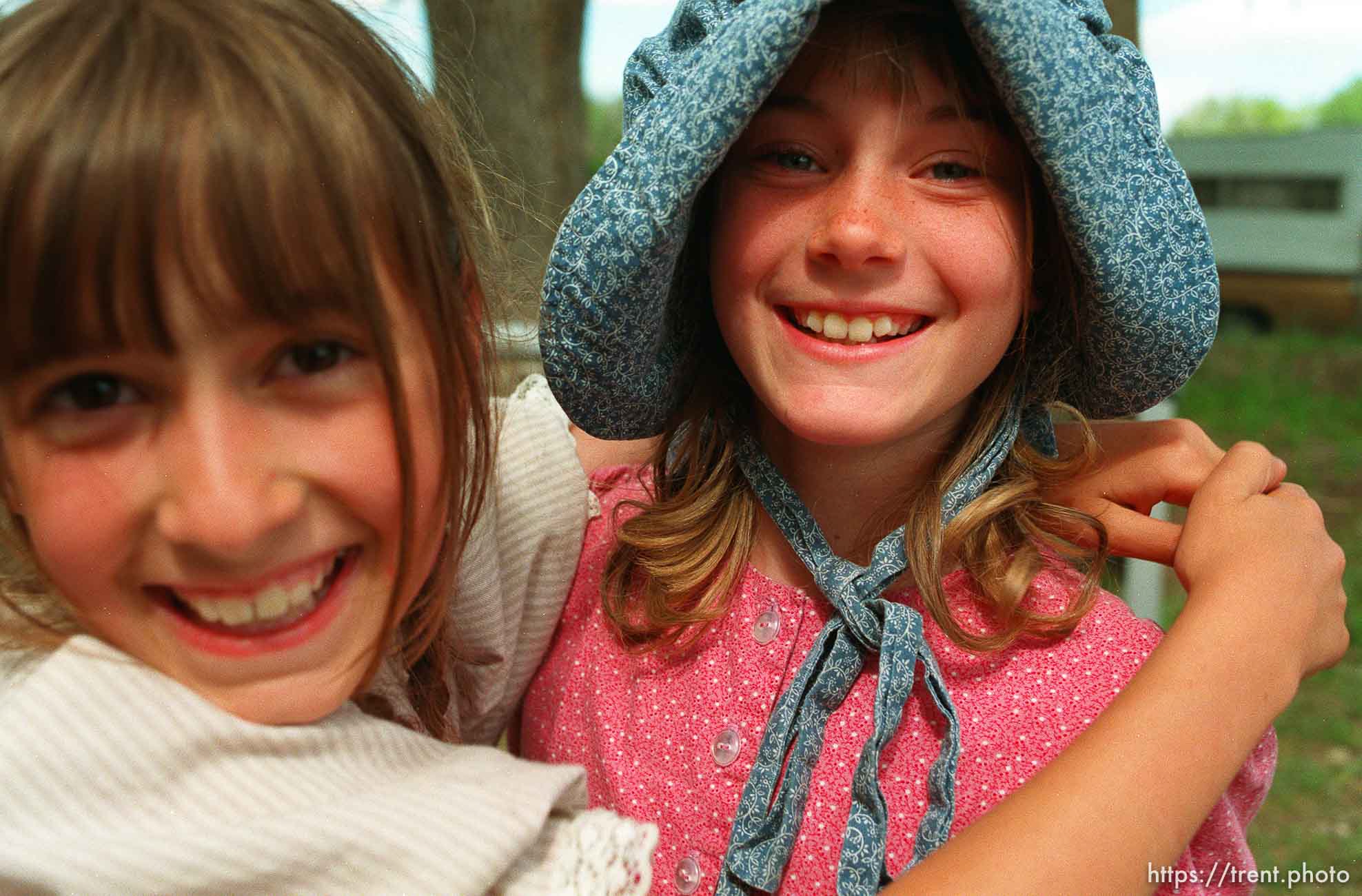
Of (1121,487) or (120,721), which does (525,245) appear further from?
(120,721)

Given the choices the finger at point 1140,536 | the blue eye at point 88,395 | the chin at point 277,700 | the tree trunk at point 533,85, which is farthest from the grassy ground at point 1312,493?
the tree trunk at point 533,85

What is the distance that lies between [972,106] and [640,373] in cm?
65

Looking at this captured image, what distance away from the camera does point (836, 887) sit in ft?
5.63

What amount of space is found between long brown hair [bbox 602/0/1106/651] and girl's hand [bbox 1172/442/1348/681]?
0.16 metres

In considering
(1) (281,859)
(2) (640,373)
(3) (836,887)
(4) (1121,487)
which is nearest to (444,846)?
(1) (281,859)

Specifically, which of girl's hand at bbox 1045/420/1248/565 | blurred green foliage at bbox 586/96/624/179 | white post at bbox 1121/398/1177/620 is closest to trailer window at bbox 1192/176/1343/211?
blurred green foliage at bbox 586/96/624/179

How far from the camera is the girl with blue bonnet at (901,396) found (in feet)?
5.55

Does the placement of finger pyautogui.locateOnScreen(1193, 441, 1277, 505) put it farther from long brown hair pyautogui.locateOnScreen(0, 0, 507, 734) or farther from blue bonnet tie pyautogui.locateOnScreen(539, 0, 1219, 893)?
long brown hair pyautogui.locateOnScreen(0, 0, 507, 734)

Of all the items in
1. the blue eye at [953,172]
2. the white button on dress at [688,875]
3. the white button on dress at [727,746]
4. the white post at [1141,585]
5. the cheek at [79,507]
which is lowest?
the white post at [1141,585]

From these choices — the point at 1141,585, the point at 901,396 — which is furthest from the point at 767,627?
the point at 1141,585

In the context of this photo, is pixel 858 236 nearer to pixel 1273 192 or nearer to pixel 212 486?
pixel 212 486

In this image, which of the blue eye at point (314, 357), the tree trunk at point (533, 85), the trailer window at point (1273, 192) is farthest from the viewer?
the trailer window at point (1273, 192)

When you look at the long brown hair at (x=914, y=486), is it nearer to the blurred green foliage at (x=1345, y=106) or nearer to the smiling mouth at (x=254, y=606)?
the smiling mouth at (x=254, y=606)

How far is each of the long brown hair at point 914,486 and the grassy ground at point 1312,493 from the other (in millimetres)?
369
